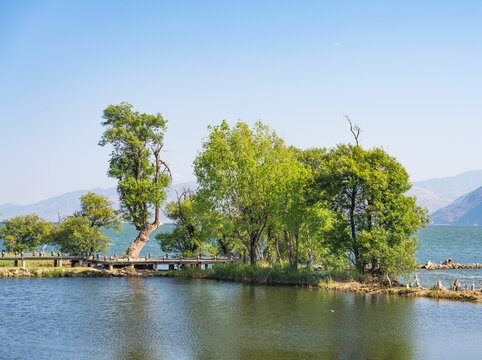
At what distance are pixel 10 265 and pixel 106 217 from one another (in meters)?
15.9

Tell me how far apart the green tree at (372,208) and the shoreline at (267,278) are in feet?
9.53

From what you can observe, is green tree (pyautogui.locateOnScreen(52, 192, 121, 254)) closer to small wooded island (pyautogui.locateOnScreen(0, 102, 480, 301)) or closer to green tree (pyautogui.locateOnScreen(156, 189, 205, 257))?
small wooded island (pyautogui.locateOnScreen(0, 102, 480, 301))

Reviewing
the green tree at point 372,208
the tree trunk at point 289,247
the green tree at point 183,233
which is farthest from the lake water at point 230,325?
the green tree at point 183,233

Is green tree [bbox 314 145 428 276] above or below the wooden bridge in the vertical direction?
above

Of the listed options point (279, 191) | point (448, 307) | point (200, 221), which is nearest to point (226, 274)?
point (200, 221)

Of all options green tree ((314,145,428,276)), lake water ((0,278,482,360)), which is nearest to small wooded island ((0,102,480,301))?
green tree ((314,145,428,276))

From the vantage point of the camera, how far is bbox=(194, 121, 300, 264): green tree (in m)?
62.2

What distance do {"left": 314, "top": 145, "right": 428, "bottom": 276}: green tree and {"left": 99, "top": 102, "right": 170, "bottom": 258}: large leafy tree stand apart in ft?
101

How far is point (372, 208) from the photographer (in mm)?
53125

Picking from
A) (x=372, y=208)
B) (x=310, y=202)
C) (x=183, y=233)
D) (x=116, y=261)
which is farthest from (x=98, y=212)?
(x=372, y=208)

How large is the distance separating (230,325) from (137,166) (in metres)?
46.3

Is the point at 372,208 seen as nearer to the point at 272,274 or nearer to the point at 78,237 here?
the point at 272,274

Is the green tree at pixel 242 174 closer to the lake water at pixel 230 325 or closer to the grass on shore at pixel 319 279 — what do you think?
the grass on shore at pixel 319 279

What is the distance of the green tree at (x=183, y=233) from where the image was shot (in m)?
73.6
